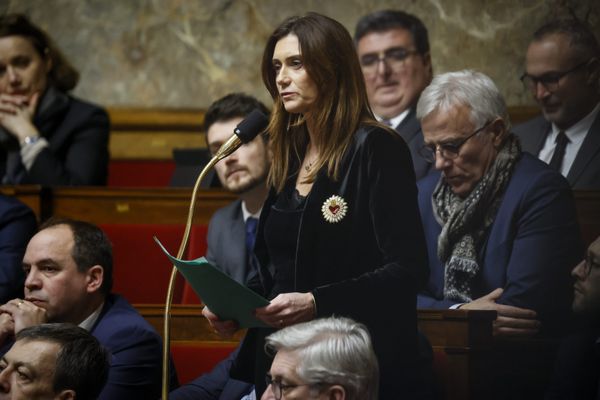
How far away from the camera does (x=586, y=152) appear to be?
3664 mm

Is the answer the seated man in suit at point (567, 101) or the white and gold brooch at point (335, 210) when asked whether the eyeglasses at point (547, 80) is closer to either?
the seated man in suit at point (567, 101)

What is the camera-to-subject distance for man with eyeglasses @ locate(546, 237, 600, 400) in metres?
3.34

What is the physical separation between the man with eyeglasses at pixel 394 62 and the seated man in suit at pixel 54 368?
118 cm

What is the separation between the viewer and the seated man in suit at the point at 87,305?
3.45m

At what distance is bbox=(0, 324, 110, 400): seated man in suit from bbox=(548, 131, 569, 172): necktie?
4.63 feet

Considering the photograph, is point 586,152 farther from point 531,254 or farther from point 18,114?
point 18,114

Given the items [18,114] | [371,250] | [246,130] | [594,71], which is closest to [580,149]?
[594,71]

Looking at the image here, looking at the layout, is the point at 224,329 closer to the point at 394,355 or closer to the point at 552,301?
the point at 394,355

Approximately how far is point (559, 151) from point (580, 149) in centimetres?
6

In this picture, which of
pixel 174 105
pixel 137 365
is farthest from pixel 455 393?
pixel 174 105

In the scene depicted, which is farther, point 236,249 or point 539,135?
point 236,249

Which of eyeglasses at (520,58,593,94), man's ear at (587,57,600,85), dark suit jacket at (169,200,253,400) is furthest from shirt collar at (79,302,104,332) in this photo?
man's ear at (587,57,600,85)

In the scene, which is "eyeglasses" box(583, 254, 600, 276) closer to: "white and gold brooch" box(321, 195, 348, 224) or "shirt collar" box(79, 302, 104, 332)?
"white and gold brooch" box(321, 195, 348, 224)

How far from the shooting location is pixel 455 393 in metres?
3.30
